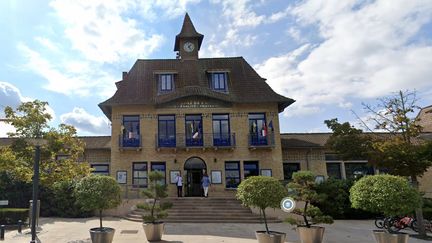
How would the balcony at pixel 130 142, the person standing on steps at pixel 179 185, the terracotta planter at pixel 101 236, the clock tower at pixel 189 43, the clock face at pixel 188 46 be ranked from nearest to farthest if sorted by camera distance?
the terracotta planter at pixel 101 236, the person standing on steps at pixel 179 185, the balcony at pixel 130 142, the clock tower at pixel 189 43, the clock face at pixel 188 46

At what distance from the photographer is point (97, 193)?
11.0m

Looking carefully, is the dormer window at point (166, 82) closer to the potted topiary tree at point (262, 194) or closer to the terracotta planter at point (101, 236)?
the potted topiary tree at point (262, 194)

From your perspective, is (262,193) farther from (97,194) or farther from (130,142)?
(130,142)

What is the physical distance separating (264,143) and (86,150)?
41.5 feet

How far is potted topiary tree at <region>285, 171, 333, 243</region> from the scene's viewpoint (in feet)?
37.1

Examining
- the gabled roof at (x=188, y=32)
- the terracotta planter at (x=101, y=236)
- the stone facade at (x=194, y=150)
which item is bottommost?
the terracotta planter at (x=101, y=236)

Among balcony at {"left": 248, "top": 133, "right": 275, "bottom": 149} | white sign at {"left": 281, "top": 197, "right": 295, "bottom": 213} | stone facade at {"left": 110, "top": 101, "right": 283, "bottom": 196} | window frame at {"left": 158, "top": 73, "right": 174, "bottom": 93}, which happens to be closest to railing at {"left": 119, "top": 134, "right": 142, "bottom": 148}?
stone facade at {"left": 110, "top": 101, "right": 283, "bottom": 196}

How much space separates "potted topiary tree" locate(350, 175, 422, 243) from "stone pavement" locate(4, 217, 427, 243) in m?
2.44

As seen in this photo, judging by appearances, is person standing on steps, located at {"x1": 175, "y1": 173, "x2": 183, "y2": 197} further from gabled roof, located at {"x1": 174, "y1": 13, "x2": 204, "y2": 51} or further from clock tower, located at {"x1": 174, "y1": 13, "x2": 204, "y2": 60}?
gabled roof, located at {"x1": 174, "y1": 13, "x2": 204, "y2": 51}

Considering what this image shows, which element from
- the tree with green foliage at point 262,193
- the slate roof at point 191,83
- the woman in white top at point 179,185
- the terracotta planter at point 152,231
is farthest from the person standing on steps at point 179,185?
the tree with green foliage at point 262,193

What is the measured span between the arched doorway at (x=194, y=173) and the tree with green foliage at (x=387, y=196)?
558 inches

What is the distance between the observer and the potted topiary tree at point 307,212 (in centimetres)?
1130

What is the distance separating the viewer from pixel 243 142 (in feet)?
79.6

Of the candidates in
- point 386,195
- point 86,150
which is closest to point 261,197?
point 386,195
